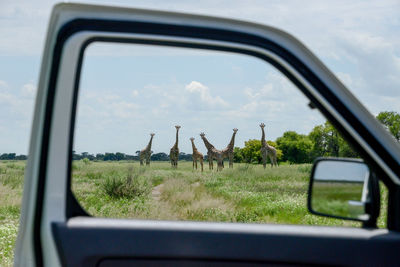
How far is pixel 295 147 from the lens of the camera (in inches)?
1034

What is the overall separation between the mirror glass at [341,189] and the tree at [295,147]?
75.2ft

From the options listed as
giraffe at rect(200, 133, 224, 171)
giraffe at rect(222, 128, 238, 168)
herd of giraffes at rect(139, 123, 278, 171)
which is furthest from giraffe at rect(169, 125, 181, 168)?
giraffe at rect(222, 128, 238, 168)

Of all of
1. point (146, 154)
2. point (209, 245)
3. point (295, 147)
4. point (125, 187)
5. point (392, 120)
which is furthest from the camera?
point (295, 147)

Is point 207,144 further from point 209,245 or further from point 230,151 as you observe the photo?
point 209,245

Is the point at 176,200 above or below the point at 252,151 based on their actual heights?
below

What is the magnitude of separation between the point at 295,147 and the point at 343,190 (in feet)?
81.8

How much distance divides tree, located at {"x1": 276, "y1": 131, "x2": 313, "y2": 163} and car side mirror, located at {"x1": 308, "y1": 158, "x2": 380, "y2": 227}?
75.2ft

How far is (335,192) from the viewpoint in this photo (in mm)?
1720

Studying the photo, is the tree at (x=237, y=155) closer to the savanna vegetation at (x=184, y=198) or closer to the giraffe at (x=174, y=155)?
the giraffe at (x=174, y=155)

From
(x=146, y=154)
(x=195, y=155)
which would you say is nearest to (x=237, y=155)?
(x=195, y=155)

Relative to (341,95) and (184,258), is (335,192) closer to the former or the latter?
(341,95)

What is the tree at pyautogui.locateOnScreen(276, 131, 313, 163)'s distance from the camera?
24.9 meters

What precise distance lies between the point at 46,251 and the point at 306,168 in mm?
16926

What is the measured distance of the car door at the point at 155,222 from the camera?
5.36 feet
